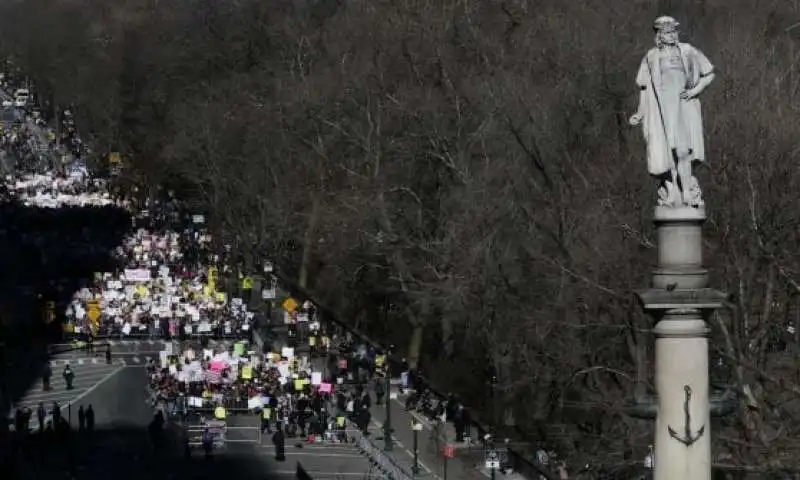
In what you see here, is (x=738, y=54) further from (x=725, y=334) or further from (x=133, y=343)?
(x=133, y=343)

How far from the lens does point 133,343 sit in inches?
3147

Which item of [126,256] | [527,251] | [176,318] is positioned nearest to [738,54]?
[527,251]

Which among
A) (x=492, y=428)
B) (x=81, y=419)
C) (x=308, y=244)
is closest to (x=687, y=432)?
(x=492, y=428)

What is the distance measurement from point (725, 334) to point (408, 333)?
1576 inches

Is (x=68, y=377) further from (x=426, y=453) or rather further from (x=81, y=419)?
(x=426, y=453)

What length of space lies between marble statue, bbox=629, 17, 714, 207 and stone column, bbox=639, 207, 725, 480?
23 centimetres

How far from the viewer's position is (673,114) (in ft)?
65.7

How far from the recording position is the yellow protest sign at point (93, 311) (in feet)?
266

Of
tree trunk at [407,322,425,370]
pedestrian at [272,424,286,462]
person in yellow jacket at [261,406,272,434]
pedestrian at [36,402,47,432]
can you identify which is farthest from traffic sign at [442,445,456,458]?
tree trunk at [407,322,425,370]

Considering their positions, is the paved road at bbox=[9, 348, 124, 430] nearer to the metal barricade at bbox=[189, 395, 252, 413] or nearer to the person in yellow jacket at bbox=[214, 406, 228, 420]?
the metal barricade at bbox=[189, 395, 252, 413]

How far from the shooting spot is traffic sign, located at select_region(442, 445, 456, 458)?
158 feet

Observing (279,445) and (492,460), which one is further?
(279,445)

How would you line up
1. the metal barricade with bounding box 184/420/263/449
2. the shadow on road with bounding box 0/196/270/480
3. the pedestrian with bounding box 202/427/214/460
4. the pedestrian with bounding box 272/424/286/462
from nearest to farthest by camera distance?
the shadow on road with bounding box 0/196/270/480
the pedestrian with bounding box 272/424/286/462
the pedestrian with bounding box 202/427/214/460
the metal barricade with bounding box 184/420/263/449

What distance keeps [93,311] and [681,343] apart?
6296 centimetres
